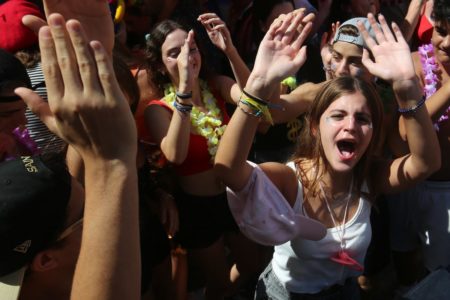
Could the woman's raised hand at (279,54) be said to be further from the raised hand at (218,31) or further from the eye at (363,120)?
the raised hand at (218,31)

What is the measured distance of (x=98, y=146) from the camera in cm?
90

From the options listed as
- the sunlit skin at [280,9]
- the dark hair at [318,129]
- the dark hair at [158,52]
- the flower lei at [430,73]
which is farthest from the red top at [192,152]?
the flower lei at [430,73]

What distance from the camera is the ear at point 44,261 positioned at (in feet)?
3.46

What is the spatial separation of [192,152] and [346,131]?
2.64 feet

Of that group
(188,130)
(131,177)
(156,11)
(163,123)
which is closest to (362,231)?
(188,130)

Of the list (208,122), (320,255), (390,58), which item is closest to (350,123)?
(390,58)

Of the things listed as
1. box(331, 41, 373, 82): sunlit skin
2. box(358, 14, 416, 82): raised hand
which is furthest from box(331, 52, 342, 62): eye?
box(358, 14, 416, 82): raised hand

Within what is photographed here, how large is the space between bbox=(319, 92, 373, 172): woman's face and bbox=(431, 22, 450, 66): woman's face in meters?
0.79

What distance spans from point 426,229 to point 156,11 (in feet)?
6.74

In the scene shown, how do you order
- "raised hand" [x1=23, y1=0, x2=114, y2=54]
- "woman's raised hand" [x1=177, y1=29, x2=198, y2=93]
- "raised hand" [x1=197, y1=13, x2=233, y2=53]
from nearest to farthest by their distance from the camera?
"raised hand" [x1=23, y1=0, x2=114, y2=54] → "woman's raised hand" [x1=177, y1=29, x2=198, y2=93] → "raised hand" [x1=197, y1=13, x2=233, y2=53]

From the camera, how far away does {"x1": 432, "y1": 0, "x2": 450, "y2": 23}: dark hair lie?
2256 millimetres

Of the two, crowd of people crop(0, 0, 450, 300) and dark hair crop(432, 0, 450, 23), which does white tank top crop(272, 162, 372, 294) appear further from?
dark hair crop(432, 0, 450, 23)

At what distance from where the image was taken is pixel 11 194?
1.01 metres

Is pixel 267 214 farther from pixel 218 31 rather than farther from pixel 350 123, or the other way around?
pixel 218 31
